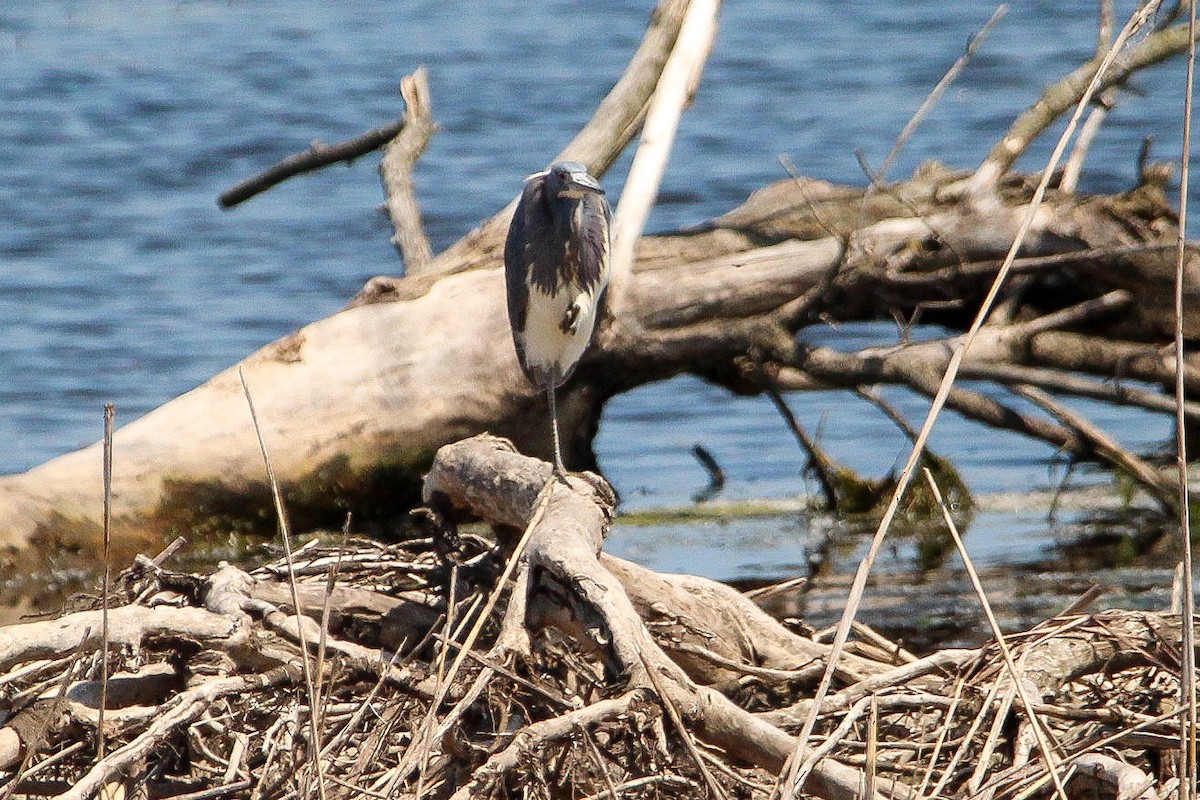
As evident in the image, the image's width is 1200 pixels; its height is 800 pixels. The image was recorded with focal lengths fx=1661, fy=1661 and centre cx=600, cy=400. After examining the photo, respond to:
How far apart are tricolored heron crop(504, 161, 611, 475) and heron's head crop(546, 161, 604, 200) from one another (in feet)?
0.08

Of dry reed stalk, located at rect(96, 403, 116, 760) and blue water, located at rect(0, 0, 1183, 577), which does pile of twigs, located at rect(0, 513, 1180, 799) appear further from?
blue water, located at rect(0, 0, 1183, 577)

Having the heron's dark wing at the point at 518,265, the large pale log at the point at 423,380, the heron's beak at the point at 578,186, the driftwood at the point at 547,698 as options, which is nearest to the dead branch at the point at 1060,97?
the large pale log at the point at 423,380

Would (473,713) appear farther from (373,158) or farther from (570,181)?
(373,158)

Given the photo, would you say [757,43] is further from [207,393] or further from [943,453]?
[207,393]

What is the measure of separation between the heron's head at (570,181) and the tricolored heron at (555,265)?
0.03 m

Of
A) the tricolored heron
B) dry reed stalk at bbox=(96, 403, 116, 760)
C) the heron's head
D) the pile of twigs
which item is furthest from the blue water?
dry reed stalk at bbox=(96, 403, 116, 760)

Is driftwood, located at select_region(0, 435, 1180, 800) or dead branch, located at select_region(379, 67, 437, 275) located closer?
driftwood, located at select_region(0, 435, 1180, 800)

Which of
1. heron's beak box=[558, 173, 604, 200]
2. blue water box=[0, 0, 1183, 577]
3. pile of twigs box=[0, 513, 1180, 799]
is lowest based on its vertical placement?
blue water box=[0, 0, 1183, 577]

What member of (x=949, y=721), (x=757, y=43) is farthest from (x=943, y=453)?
(x=757, y=43)

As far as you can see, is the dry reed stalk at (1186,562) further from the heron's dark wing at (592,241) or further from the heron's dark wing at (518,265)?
the heron's dark wing at (518,265)

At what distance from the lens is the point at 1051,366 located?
5.65 meters

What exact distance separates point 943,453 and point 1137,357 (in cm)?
173

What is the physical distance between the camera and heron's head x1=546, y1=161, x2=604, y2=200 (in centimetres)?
406

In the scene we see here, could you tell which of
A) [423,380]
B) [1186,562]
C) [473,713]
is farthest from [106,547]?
[423,380]
